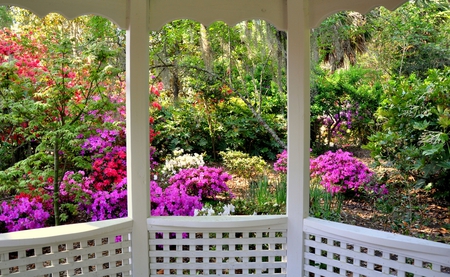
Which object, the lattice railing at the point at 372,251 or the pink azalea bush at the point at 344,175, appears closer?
the lattice railing at the point at 372,251

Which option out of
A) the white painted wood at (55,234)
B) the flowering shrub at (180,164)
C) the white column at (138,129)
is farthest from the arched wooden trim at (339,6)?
the flowering shrub at (180,164)

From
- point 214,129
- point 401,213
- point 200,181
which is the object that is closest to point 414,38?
point 214,129

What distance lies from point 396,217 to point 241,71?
12.2ft

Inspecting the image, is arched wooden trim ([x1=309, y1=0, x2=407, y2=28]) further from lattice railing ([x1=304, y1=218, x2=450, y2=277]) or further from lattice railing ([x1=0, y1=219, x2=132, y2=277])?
lattice railing ([x1=0, y1=219, x2=132, y2=277])

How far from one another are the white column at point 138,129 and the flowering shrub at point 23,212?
1.35 metres

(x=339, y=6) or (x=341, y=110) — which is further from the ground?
(x=339, y=6)

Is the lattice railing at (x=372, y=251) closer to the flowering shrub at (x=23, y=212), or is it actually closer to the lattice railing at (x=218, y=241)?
the lattice railing at (x=218, y=241)

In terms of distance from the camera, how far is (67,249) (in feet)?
7.32

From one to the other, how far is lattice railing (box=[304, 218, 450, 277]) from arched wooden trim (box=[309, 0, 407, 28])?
128 centimetres

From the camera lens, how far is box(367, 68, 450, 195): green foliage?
11.0 ft

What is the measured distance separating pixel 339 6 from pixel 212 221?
154 centimetres

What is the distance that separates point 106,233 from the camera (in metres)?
2.33

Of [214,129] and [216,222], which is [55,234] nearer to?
[216,222]

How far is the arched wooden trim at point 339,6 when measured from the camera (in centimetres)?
217
